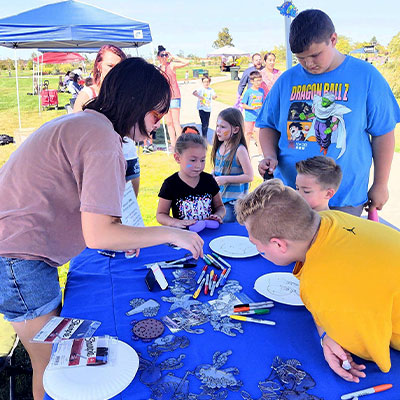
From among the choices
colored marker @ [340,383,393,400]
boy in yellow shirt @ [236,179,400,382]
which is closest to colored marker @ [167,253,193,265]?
boy in yellow shirt @ [236,179,400,382]

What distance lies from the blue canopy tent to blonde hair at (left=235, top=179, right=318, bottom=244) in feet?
18.7

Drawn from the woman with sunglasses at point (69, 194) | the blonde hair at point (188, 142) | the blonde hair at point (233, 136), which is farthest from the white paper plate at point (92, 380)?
the blonde hair at point (233, 136)

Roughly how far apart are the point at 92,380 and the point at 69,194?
590 mm

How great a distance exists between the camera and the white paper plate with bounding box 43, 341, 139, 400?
0.97 meters

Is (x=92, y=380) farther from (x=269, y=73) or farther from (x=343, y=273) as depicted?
(x=269, y=73)

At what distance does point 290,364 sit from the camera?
1.09m

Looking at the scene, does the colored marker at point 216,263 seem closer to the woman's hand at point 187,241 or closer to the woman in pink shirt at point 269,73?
the woman's hand at point 187,241

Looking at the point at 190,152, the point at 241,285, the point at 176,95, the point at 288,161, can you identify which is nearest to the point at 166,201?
the point at 190,152

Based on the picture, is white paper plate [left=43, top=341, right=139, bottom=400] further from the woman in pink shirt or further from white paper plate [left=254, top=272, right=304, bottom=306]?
the woman in pink shirt

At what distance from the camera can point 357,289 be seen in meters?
1.05

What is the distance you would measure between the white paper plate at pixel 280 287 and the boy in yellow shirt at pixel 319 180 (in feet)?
2.15

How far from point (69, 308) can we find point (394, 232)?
3.90 ft

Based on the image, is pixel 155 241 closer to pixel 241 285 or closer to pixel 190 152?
pixel 241 285

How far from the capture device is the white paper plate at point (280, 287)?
1395mm
